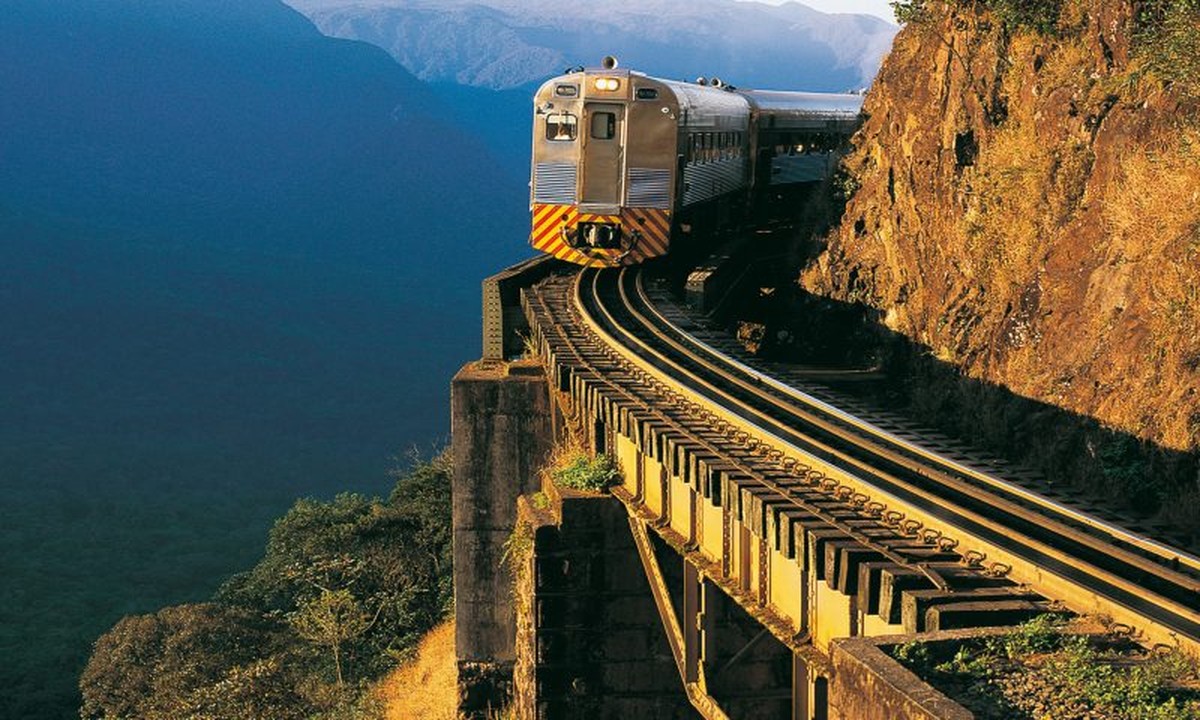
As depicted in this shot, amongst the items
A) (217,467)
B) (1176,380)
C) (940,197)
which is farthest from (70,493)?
(1176,380)

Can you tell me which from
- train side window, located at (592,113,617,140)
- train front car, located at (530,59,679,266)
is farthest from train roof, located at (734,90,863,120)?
train side window, located at (592,113,617,140)

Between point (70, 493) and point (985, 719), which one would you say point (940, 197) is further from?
point (70, 493)

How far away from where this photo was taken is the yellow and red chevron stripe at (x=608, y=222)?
26.2 m

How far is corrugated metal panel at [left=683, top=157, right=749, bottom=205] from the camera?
2756 cm

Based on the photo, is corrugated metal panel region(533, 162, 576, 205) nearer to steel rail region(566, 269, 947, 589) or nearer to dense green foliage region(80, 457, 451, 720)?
steel rail region(566, 269, 947, 589)

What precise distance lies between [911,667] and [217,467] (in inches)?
4231

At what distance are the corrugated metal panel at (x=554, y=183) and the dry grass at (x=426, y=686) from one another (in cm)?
885

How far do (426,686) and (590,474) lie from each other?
10798 millimetres

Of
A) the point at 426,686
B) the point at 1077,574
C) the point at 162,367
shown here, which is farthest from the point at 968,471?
the point at 162,367

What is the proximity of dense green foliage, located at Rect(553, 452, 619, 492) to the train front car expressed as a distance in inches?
376

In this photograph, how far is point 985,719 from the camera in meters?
6.63

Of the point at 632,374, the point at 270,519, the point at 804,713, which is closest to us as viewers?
the point at 804,713

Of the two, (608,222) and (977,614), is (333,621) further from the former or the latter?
(977,614)

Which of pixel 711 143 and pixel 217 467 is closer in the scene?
pixel 711 143
